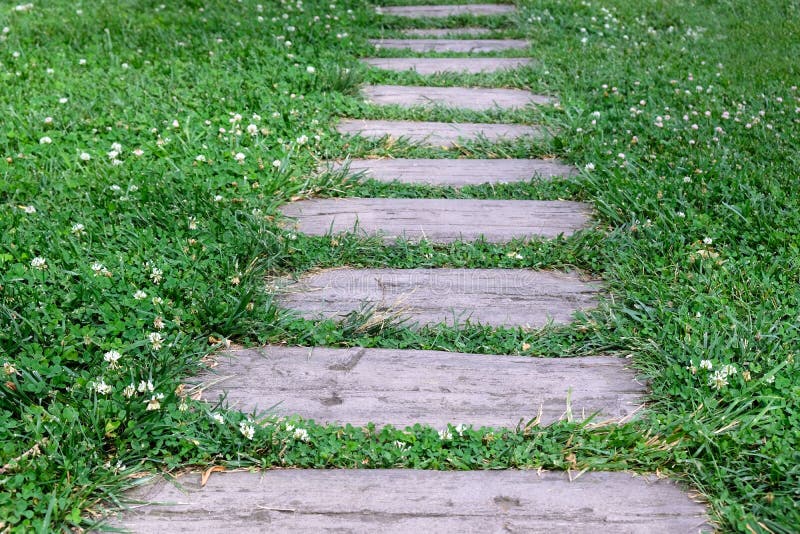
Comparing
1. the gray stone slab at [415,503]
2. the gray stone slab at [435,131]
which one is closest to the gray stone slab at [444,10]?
the gray stone slab at [435,131]

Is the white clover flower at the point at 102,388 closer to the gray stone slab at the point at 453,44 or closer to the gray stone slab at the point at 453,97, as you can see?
the gray stone slab at the point at 453,97

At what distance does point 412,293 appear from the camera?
3.23 m

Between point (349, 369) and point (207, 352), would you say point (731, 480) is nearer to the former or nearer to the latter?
point (349, 369)

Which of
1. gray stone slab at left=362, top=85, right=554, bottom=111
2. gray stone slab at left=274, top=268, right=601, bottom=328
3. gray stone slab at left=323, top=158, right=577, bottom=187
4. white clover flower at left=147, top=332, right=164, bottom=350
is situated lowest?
gray stone slab at left=274, top=268, right=601, bottom=328

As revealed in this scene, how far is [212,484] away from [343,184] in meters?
2.17

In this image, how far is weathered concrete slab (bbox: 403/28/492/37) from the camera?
6797 mm

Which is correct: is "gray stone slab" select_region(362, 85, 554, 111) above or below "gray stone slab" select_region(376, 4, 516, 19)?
below

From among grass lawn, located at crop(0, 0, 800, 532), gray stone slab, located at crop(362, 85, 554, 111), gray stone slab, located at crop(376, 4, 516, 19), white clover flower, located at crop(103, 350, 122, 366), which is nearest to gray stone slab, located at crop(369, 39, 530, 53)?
grass lawn, located at crop(0, 0, 800, 532)

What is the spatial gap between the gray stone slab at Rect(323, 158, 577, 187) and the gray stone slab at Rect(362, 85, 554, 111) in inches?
34.4

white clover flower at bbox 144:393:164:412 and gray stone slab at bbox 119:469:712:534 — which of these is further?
white clover flower at bbox 144:393:164:412

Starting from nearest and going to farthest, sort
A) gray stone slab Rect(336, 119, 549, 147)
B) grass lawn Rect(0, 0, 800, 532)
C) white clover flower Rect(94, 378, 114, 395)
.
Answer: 1. grass lawn Rect(0, 0, 800, 532)
2. white clover flower Rect(94, 378, 114, 395)
3. gray stone slab Rect(336, 119, 549, 147)

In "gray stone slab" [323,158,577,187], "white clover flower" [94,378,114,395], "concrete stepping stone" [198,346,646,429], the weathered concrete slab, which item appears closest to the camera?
"white clover flower" [94,378,114,395]

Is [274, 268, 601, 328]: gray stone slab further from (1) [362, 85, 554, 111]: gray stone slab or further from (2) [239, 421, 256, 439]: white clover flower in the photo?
(1) [362, 85, 554, 111]: gray stone slab

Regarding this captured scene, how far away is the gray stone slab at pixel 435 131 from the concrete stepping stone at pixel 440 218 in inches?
33.2
